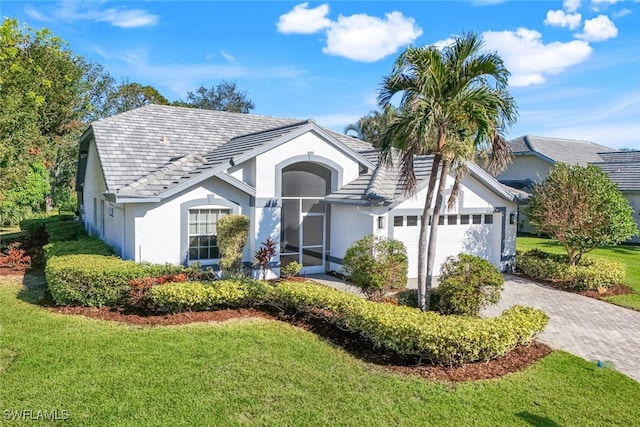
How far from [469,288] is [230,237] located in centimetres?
734

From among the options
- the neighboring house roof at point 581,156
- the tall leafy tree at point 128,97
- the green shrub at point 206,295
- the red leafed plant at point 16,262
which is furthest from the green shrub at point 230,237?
the tall leafy tree at point 128,97

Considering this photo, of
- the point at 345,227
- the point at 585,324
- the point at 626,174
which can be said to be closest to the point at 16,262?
the point at 345,227

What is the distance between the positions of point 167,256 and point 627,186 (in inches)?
1199

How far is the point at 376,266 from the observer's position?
12102mm

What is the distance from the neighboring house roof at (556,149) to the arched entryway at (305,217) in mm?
22602

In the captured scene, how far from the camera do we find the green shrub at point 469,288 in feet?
36.8

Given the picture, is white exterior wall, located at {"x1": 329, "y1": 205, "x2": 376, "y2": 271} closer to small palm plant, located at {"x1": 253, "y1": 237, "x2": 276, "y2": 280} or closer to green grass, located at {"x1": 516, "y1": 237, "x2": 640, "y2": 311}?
small palm plant, located at {"x1": 253, "y1": 237, "x2": 276, "y2": 280}

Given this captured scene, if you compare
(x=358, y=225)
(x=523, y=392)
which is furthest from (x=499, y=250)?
(x=523, y=392)

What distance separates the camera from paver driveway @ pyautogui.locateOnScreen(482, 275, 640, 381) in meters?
9.63

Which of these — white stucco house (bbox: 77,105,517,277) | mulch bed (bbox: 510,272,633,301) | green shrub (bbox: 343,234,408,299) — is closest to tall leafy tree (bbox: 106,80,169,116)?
white stucco house (bbox: 77,105,517,277)

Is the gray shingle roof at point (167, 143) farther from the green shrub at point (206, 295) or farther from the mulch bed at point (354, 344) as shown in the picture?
the mulch bed at point (354, 344)

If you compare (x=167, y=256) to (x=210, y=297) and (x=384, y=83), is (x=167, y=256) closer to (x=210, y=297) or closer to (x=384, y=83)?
(x=210, y=297)

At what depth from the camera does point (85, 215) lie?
78.6ft

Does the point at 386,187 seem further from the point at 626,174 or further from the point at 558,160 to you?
the point at 626,174
